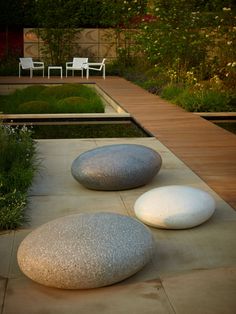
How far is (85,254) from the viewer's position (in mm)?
3822

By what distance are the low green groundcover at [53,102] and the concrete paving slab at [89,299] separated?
926 centimetres

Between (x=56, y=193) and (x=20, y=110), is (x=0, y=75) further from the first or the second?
(x=56, y=193)

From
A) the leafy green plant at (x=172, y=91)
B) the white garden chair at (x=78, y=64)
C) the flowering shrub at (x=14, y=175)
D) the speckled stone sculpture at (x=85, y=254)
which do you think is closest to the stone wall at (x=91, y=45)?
the white garden chair at (x=78, y=64)

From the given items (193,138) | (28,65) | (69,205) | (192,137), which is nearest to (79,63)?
(28,65)

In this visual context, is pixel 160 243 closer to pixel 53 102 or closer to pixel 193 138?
pixel 193 138

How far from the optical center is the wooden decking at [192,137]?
6793 mm

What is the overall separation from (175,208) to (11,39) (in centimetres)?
2147

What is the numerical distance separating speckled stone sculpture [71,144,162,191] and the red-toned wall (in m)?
19.2

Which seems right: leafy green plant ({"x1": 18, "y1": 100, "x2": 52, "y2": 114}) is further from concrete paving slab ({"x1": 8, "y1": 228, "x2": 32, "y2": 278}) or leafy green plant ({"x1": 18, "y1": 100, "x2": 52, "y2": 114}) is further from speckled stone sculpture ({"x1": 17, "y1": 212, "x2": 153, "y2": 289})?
speckled stone sculpture ({"x1": 17, "y1": 212, "x2": 153, "y2": 289})

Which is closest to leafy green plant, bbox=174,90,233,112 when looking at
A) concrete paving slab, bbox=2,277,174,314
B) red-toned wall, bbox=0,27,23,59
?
concrete paving slab, bbox=2,277,174,314

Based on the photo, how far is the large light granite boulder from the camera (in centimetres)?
493

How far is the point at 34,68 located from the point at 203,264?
18280 millimetres

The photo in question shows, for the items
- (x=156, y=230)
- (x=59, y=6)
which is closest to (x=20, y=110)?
(x=156, y=230)

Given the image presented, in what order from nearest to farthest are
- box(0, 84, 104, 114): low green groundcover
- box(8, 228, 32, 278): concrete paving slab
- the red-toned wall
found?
box(8, 228, 32, 278): concrete paving slab < box(0, 84, 104, 114): low green groundcover < the red-toned wall
